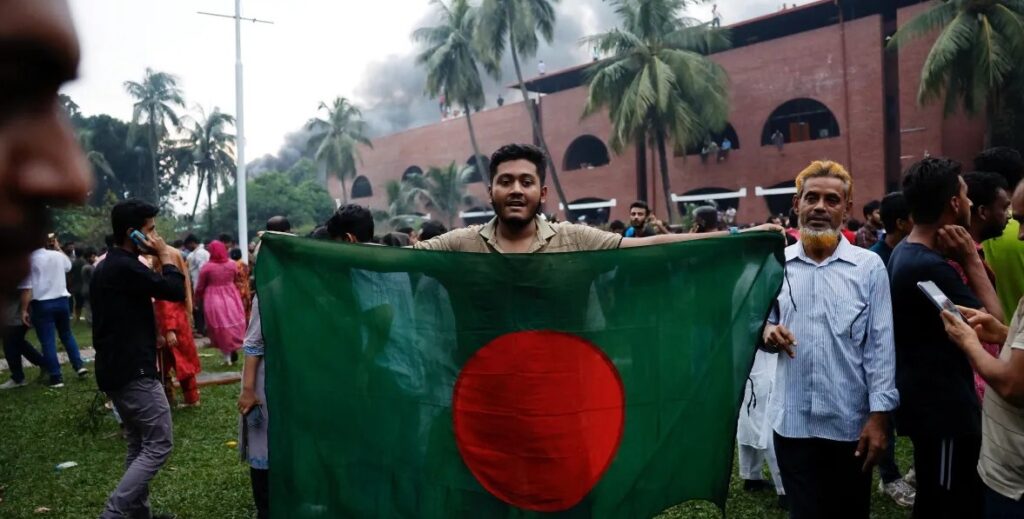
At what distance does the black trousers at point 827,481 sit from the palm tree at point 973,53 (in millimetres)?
23061

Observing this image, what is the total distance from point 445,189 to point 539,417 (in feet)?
128

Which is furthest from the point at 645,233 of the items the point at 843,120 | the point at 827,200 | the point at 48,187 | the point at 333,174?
the point at 333,174

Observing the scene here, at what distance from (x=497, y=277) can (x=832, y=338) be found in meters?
1.37

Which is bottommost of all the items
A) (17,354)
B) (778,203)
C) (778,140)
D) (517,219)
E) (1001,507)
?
(17,354)

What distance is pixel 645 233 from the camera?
906cm

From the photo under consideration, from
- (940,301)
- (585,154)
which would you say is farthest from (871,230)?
(585,154)

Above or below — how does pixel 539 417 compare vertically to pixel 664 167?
below

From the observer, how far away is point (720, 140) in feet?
108

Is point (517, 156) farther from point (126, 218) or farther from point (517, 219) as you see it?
point (126, 218)

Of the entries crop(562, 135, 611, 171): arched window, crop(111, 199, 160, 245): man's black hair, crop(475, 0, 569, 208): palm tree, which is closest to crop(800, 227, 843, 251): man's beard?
crop(111, 199, 160, 245): man's black hair

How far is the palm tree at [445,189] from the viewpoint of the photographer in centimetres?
4134

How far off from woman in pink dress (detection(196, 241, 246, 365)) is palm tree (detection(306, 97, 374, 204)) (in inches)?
1665

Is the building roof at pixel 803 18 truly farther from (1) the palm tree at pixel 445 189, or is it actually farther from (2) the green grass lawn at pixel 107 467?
(2) the green grass lawn at pixel 107 467

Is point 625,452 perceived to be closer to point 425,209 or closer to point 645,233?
point 645,233
